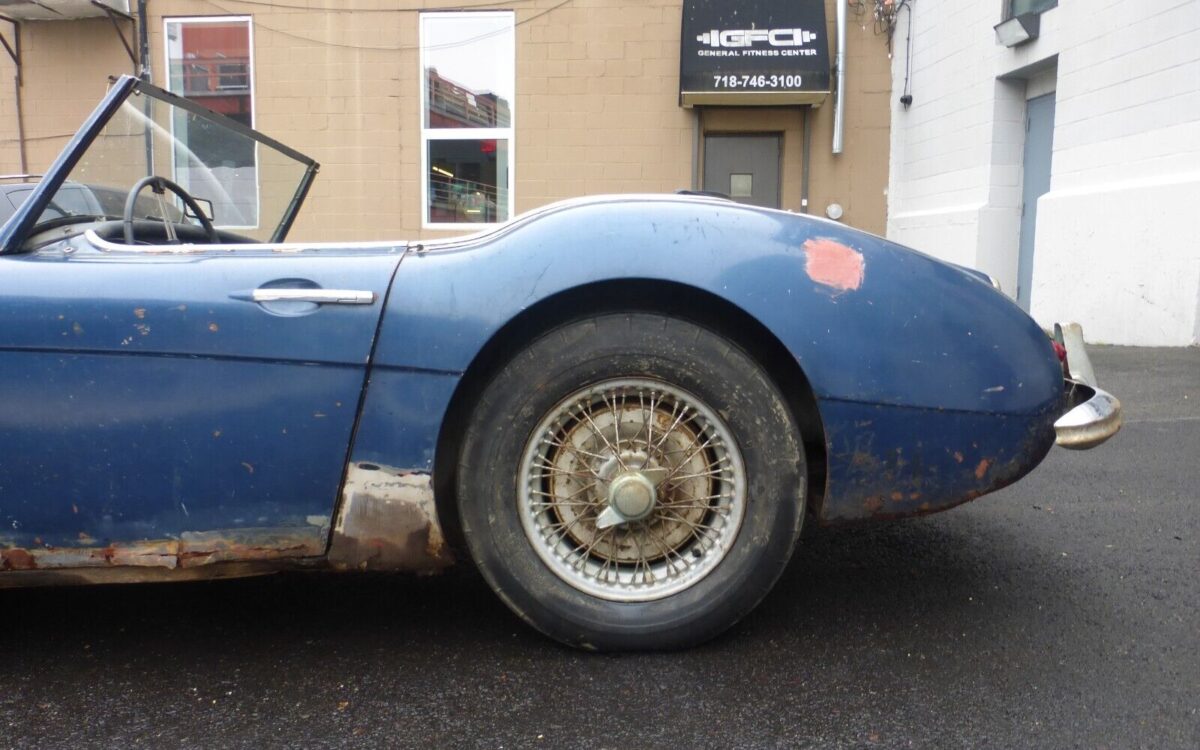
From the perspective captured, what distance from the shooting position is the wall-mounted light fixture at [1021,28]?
8.73 meters

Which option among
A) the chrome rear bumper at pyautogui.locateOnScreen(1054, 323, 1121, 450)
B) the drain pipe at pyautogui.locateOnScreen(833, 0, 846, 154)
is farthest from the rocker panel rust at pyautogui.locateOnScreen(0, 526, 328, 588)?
the drain pipe at pyautogui.locateOnScreen(833, 0, 846, 154)

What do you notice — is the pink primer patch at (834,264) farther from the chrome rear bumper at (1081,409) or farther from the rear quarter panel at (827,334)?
the chrome rear bumper at (1081,409)

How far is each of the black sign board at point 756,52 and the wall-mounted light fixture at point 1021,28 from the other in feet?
6.08

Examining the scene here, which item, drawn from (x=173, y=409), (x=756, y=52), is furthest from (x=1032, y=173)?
(x=173, y=409)

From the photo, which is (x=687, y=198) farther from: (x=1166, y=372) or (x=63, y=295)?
(x=1166, y=372)

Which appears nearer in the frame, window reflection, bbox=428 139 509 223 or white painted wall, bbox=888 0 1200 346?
white painted wall, bbox=888 0 1200 346

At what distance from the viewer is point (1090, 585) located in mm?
2791

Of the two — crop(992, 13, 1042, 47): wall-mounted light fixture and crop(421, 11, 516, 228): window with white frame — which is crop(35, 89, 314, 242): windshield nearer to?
crop(992, 13, 1042, 47): wall-mounted light fixture

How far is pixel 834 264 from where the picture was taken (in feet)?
7.48

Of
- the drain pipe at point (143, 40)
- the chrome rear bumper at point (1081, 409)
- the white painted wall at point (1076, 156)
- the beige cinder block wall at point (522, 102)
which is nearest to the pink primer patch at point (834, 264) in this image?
the chrome rear bumper at point (1081, 409)

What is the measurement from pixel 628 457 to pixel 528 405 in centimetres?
28

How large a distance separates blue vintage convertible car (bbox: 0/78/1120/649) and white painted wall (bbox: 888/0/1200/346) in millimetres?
6090

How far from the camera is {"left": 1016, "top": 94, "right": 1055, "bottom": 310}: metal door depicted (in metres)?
9.06

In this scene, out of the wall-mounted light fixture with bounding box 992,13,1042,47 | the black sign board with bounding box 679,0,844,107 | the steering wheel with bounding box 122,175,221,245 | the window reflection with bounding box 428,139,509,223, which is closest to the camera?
the steering wheel with bounding box 122,175,221,245
